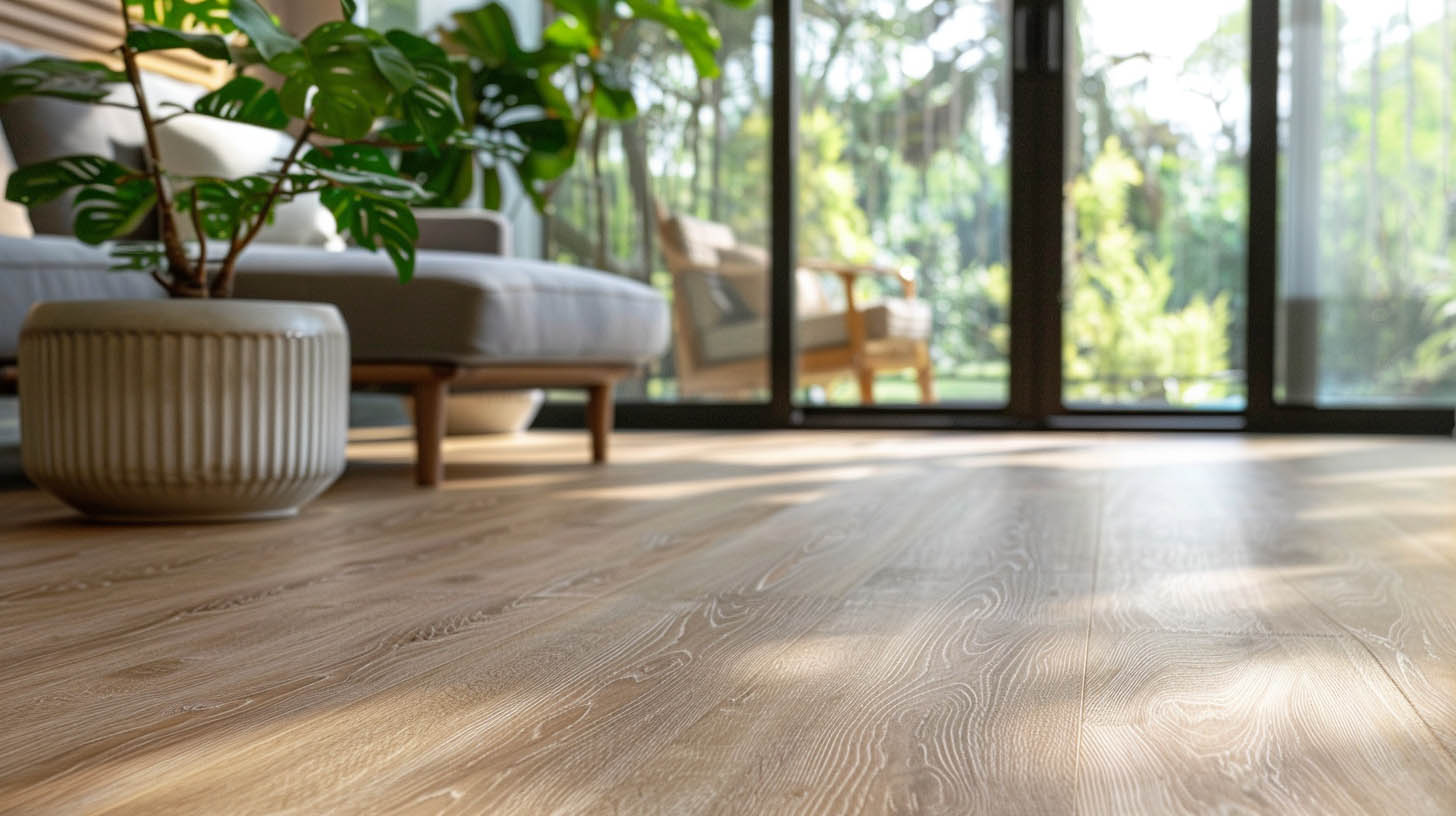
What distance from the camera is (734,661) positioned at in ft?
2.87

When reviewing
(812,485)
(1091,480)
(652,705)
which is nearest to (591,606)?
(652,705)

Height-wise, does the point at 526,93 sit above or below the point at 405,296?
above

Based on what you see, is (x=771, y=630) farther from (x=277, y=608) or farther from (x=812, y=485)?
(x=812, y=485)

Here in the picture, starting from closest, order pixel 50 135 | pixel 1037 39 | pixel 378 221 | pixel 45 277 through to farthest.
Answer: pixel 378 221 < pixel 45 277 < pixel 50 135 < pixel 1037 39

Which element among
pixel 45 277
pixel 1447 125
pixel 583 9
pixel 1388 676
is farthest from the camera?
pixel 1447 125

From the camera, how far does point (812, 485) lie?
7.19 feet

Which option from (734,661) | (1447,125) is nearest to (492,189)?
(734,661)

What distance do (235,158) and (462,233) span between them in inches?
18.5

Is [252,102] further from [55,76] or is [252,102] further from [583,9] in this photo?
[583,9]

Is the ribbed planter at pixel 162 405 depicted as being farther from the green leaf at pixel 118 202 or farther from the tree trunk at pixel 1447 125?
the tree trunk at pixel 1447 125

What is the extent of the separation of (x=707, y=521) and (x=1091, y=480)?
2.78 ft

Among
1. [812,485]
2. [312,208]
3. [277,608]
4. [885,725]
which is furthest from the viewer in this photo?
[312,208]

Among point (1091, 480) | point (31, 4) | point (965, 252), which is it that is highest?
point (31, 4)

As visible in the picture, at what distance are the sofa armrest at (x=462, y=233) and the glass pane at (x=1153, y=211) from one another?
1.81 meters
